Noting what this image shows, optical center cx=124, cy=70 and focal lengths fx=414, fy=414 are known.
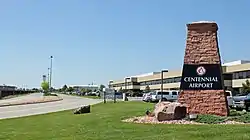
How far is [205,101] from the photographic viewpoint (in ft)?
62.0

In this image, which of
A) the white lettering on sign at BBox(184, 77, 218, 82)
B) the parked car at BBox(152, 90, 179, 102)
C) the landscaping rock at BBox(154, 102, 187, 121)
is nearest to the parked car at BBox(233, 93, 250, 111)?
the white lettering on sign at BBox(184, 77, 218, 82)

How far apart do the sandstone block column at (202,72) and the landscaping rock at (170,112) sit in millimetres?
1051

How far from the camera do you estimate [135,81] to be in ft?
467

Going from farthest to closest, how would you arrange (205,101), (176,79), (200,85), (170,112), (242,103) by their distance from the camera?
1. (176,79)
2. (242,103)
3. (200,85)
4. (205,101)
5. (170,112)

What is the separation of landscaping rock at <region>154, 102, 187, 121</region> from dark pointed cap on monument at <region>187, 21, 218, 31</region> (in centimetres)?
386

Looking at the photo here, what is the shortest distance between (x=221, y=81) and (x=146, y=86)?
109 m

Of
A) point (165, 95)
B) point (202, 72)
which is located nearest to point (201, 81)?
point (202, 72)

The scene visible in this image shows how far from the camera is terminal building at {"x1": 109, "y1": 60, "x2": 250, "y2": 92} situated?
73812 mm

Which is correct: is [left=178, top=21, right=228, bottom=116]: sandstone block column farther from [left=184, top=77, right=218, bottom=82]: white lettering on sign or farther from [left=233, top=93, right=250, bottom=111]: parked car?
[left=233, top=93, right=250, bottom=111]: parked car

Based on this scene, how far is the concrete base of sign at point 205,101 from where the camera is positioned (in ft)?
61.0

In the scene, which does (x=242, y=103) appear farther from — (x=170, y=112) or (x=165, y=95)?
(x=165, y=95)

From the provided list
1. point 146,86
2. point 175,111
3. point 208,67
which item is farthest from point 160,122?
point 146,86

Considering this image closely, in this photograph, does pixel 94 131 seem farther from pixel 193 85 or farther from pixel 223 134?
pixel 193 85

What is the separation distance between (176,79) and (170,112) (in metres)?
84.3
